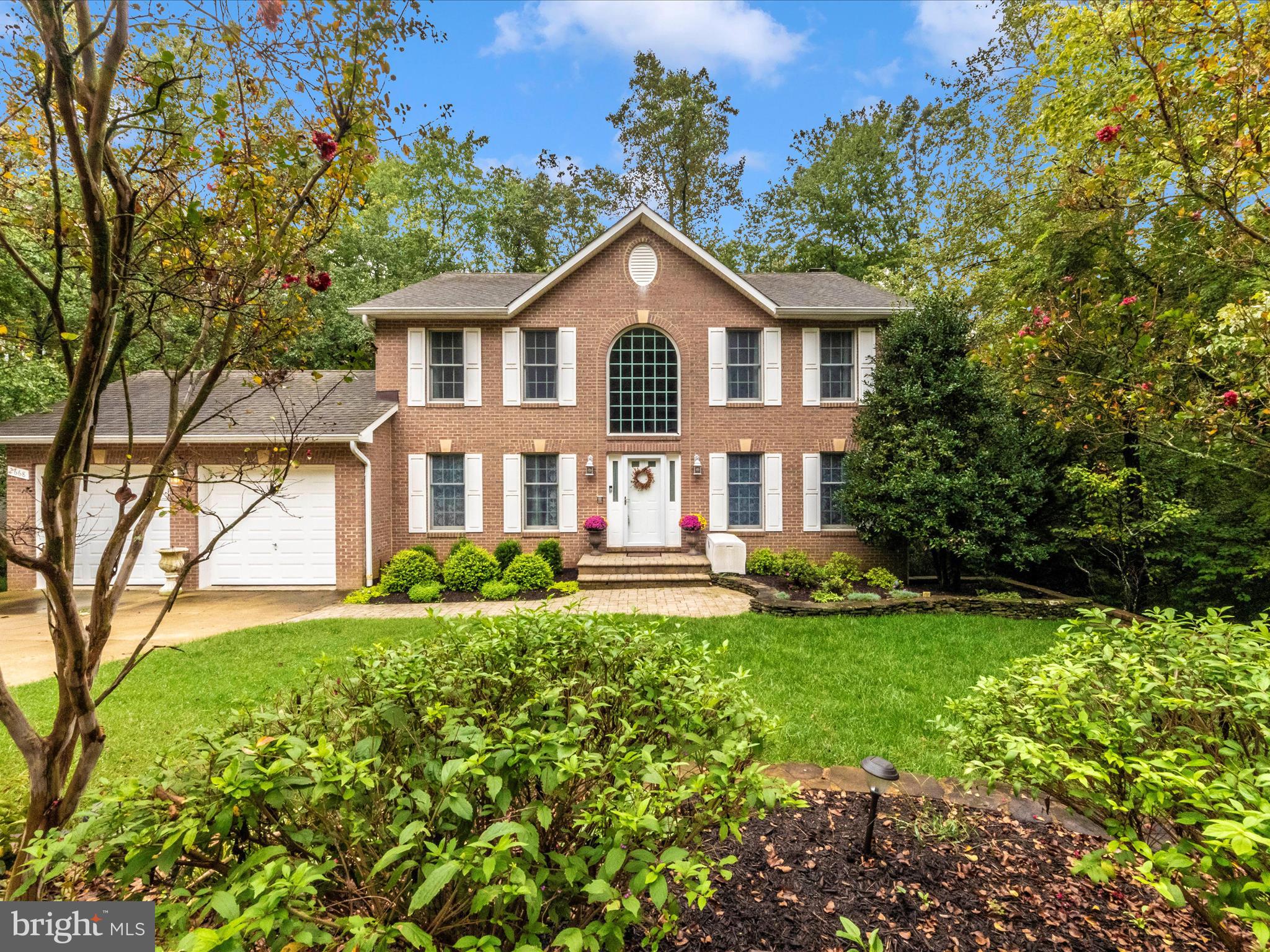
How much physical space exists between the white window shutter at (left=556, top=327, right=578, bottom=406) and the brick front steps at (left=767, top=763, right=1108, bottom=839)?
9190mm

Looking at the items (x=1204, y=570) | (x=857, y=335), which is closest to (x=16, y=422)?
(x=857, y=335)

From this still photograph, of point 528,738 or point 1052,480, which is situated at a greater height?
point 1052,480

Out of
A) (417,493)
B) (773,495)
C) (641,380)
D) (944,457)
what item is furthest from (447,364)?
(944,457)

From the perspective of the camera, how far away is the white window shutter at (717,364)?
1167 cm

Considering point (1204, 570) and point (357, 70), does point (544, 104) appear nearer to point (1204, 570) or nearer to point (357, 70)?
point (357, 70)

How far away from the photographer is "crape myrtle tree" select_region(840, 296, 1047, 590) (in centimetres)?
900

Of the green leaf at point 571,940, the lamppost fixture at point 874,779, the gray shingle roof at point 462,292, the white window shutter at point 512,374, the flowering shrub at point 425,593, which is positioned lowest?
the flowering shrub at point 425,593

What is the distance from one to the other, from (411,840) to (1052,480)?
11.6m

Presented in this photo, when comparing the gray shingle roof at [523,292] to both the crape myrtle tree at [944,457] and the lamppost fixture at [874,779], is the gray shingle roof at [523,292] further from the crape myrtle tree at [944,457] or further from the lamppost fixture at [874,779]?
the lamppost fixture at [874,779]

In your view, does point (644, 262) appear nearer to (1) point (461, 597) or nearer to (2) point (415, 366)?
(2) point (415, 366)

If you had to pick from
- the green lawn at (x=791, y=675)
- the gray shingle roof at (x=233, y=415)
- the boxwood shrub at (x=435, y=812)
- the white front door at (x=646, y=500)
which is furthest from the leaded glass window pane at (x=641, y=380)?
the boxwood shrub at (x=435, y=812)

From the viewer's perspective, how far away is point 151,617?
26.5 ft

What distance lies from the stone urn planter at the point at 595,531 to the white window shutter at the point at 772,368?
4429 mm

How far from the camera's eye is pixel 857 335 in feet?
38.4
